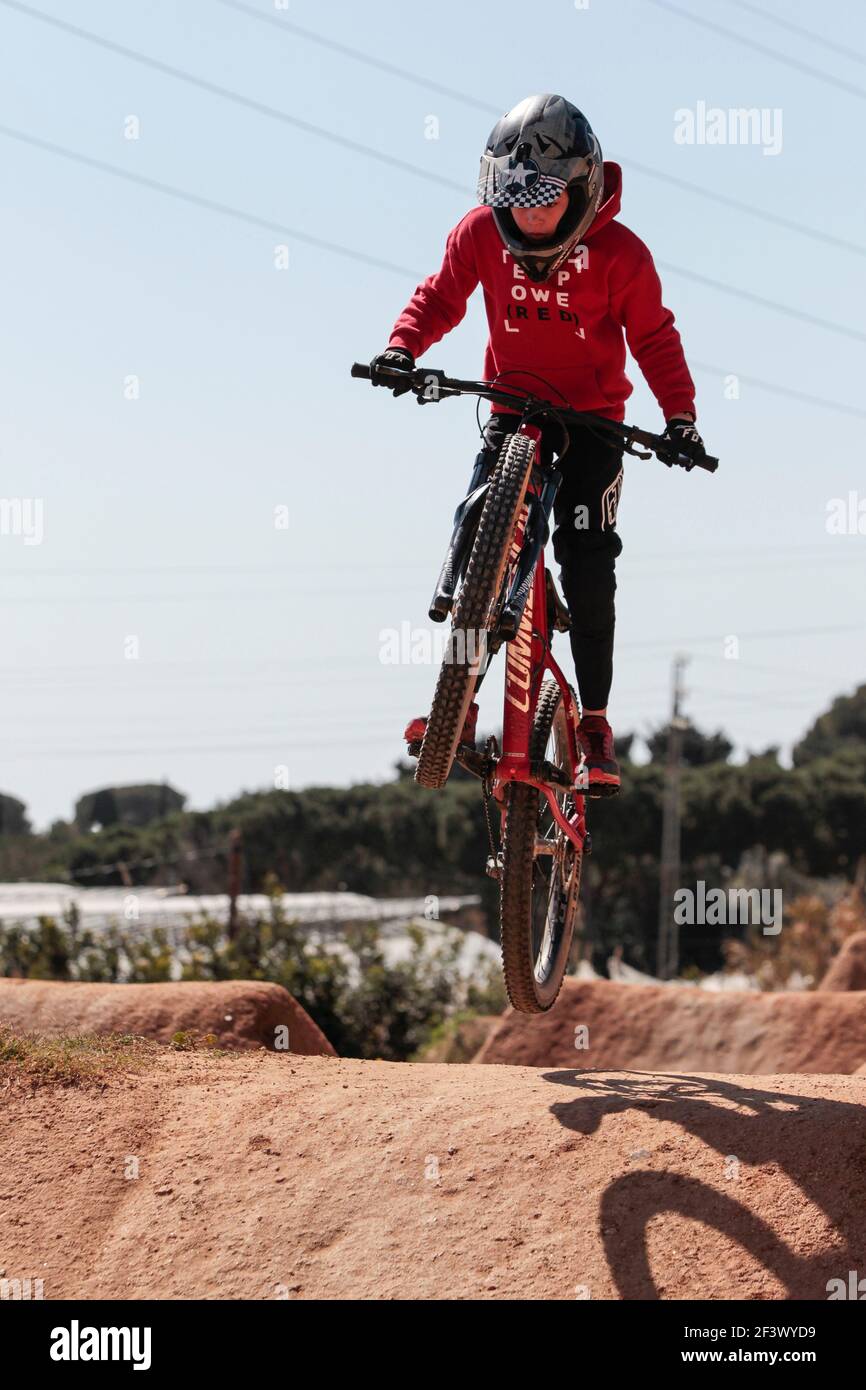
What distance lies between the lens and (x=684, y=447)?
7.27 metres

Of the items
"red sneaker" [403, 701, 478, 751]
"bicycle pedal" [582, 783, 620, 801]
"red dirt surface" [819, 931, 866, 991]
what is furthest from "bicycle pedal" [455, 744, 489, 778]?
"red dirt surface" [819, 931, 866, 991]

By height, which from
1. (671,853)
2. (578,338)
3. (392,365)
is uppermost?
(578,338)

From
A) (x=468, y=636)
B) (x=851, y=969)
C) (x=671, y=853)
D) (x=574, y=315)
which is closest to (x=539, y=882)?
(x=468, y=636)

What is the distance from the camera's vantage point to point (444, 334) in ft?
25.2

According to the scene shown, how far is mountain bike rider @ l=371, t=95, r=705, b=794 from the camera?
23.4 feet

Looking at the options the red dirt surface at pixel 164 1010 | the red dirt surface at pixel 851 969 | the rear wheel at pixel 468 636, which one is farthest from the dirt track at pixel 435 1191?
the red dirt surface at pixel 851 969

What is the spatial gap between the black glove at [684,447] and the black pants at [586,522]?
33cm

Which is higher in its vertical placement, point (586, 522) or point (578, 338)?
point (578, 338)

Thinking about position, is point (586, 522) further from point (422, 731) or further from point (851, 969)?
point (851, 969)

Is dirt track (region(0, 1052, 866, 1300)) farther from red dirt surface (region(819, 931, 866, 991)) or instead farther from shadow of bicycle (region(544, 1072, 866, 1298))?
red dirt surface (region(819, 931, 866, 991))

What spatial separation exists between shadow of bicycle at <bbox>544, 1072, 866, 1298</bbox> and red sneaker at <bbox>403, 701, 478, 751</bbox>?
6.02ft

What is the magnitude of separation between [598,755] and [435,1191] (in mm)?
2539
